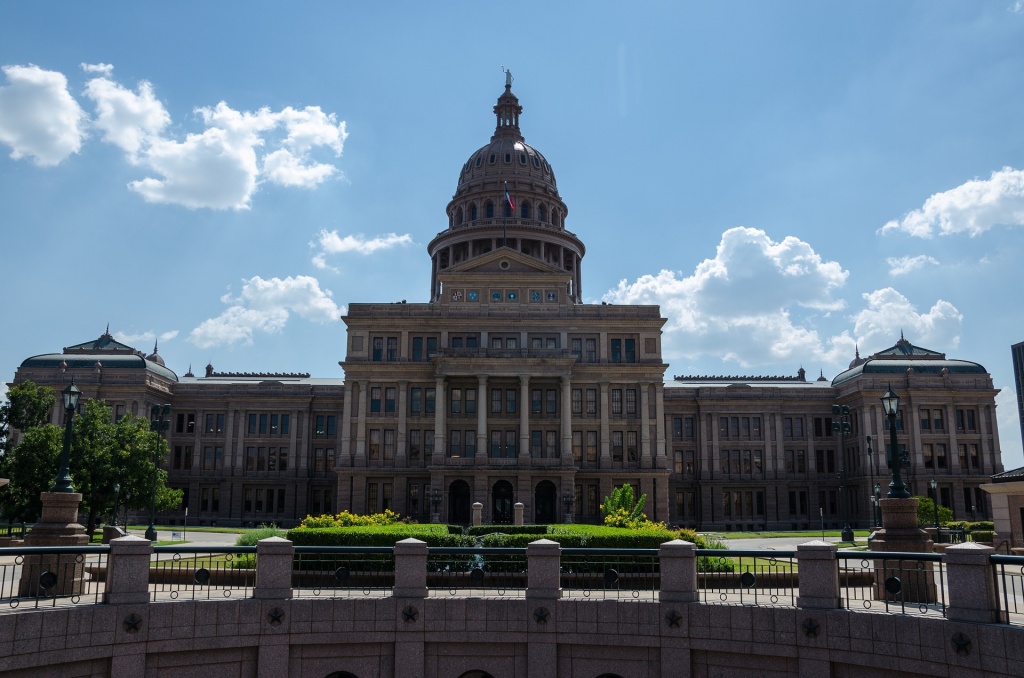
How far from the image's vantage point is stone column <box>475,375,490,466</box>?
227 feet

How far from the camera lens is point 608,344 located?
74.4m

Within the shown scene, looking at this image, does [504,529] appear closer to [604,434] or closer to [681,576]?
[681,576]

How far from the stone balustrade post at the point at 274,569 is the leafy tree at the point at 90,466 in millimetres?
36205

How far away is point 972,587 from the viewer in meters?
14.4

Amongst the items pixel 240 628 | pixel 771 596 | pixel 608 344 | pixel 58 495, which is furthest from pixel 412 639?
pixel 608 344

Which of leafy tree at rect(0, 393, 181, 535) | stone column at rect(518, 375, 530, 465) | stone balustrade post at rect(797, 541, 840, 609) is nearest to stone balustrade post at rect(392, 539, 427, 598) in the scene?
stone balustrade post at rect(797, 541, 840, 609)

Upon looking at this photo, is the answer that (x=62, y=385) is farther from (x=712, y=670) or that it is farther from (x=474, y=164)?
(x=712, y=670)


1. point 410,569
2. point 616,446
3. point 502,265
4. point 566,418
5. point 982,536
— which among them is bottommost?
point 982,536

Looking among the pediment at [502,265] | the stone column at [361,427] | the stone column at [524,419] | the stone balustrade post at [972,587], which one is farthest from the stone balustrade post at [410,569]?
the pediment at [502,265]

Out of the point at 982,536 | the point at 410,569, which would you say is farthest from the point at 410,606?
the point at 982,536

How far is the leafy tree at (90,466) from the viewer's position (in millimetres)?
50812

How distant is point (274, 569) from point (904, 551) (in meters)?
14.1

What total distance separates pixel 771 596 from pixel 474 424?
5501cm

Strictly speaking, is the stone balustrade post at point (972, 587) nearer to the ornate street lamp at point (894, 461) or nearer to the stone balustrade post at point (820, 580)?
the stone balustrade post at point (820, 580)
